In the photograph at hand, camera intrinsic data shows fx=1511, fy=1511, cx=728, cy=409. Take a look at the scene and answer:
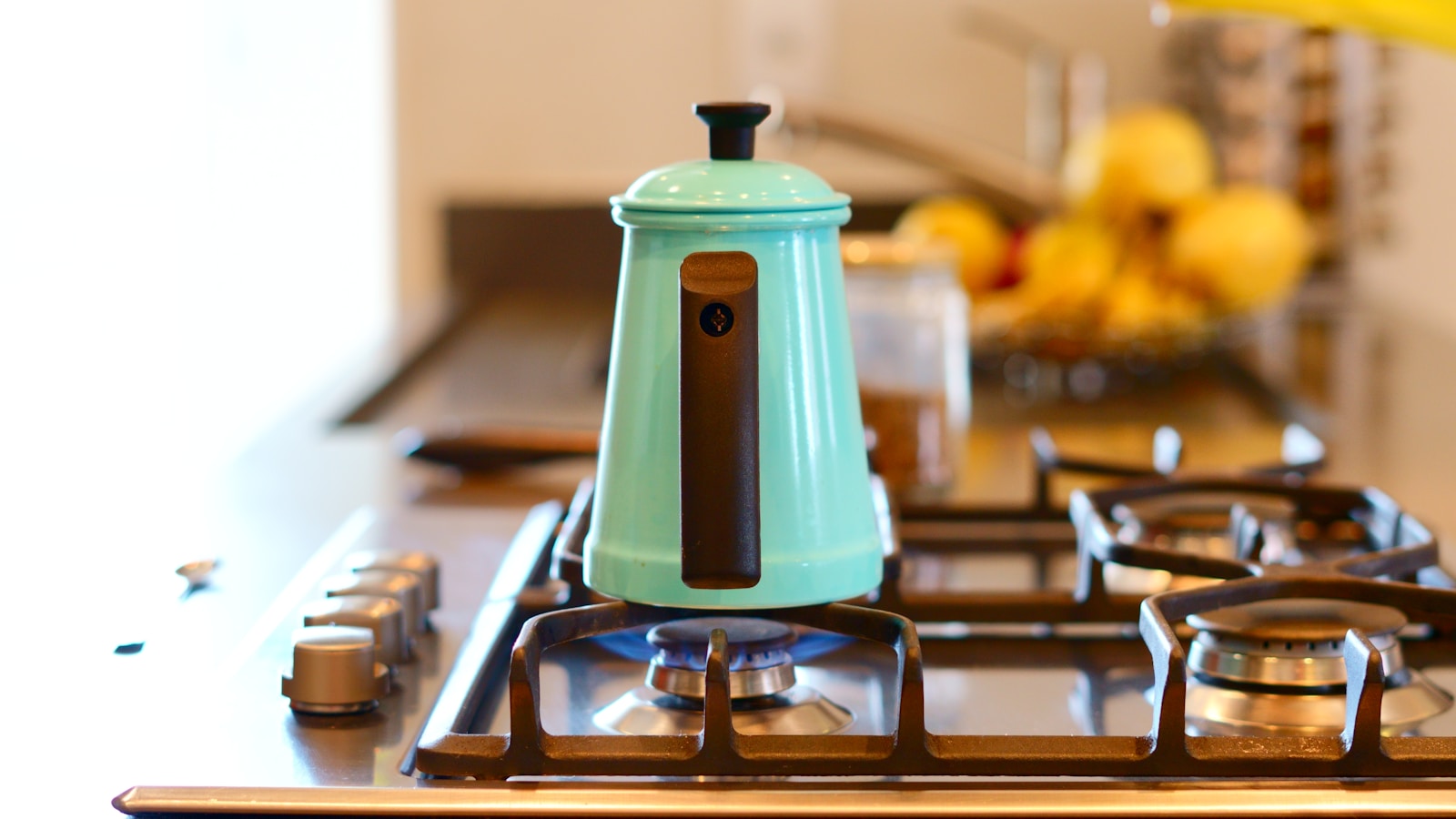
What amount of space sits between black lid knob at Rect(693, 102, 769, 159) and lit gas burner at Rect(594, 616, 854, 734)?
6.2 inches

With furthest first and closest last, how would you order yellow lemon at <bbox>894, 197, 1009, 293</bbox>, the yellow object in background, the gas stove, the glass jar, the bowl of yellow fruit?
1. yellow lemon at <bbox>894, 197, 1009, 293</bbox>
2. the bowl of yellow fruit
3. the glass jar
4. the yellow object in background
5. the gas stove

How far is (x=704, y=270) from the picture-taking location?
44 cm

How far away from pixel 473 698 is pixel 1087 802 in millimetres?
196

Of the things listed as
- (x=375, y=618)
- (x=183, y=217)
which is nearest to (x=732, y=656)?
(x=375, y=618)

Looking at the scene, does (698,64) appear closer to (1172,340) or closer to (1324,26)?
(1172,340)

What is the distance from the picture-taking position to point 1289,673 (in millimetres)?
511

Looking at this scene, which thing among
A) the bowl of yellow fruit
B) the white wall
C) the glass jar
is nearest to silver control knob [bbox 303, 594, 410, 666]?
the glass jar

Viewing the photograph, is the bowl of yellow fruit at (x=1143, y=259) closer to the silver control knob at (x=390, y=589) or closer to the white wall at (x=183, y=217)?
the silver control knob at (x=390, y=589)

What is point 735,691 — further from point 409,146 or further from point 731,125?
point 409,146

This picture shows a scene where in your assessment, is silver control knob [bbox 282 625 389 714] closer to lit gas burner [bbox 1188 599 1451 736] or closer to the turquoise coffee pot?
the turquoise coffee pot

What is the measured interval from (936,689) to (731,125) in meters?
0.21

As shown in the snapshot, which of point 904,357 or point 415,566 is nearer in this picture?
point 415,566

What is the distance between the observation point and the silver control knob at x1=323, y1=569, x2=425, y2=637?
0.56m

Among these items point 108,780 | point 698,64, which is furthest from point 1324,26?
point 698,64
